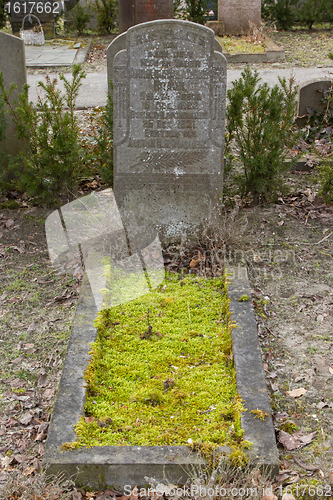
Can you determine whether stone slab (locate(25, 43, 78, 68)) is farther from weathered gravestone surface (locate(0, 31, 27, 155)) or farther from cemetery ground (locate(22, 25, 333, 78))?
weathered gravestone surface (locate(0, 31, 27, 155))

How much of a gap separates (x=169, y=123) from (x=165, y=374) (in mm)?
2246

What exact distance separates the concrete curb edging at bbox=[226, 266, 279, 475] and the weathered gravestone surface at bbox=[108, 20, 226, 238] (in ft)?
3.30

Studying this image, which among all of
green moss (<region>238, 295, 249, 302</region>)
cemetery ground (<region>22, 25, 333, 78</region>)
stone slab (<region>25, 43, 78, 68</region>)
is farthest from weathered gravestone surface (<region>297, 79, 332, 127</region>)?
stone slab (<region>25, 43, 78, 68</region>)

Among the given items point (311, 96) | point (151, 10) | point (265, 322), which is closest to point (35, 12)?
point (151, 10)

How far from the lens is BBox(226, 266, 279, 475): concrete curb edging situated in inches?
104

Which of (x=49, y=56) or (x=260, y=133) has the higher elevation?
(x=49, y=56)

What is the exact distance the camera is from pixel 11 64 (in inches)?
215

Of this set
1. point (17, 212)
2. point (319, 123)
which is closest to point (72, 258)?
point (17, 212)

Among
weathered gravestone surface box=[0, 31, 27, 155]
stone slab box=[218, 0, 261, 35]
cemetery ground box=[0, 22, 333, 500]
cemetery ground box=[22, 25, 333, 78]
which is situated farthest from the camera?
stone slab box=[218, 0, 261, 35]

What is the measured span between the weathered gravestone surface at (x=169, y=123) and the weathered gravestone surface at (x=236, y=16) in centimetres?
916

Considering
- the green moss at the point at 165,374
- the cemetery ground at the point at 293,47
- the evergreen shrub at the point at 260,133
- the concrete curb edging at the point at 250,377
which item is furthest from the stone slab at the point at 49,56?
the concrete curb edging at the point at 250,377

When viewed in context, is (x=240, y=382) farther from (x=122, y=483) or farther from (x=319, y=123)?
(x=319, y=123)

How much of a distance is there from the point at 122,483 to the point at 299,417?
3.64 feet

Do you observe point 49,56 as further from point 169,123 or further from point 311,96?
point 169,123
